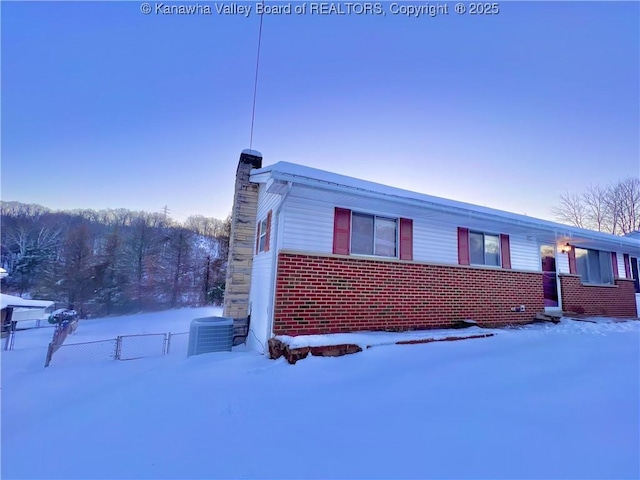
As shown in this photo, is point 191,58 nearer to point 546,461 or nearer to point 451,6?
point 451,6

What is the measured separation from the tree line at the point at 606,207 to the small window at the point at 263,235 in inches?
1340

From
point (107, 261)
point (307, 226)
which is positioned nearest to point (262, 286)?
point (307, 226)

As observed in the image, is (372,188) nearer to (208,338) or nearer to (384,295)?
(384,295)

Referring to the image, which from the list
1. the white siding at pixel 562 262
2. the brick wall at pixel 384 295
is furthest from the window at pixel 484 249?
the white siding at pixel 562 262

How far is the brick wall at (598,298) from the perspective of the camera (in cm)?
941

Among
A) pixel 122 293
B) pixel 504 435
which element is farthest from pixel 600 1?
pixel 122 293

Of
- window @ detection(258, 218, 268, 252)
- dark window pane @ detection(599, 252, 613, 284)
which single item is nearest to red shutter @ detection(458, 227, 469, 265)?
window @ detection(258, 218, 268, 252)

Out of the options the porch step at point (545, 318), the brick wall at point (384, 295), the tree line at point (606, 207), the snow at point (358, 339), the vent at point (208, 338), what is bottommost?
the vent at point (208, 338)

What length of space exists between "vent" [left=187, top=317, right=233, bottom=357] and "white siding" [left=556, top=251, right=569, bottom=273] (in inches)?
434

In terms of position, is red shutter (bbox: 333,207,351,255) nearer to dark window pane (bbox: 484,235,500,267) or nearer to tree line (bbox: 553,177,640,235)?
dark window pane (bbox: 484,235,500,267)

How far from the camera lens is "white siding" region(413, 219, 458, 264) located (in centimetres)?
676

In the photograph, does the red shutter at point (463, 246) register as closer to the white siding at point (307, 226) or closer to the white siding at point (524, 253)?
the white siding at point (524, 253)

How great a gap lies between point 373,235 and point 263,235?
9.60 ft

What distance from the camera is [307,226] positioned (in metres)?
5.69
